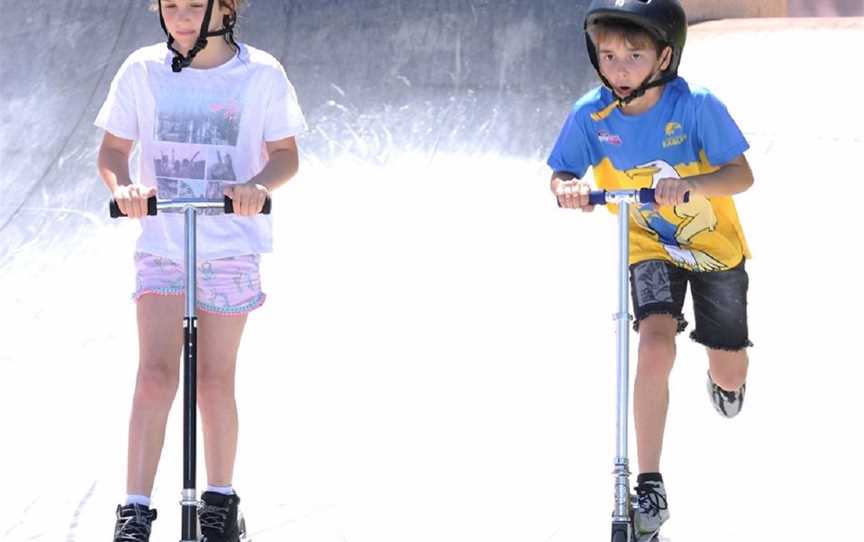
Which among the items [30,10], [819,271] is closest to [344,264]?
[819,271]

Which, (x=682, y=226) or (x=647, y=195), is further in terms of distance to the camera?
(x=682, y=226)

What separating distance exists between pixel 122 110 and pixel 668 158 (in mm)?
1669

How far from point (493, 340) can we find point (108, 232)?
2556 millimetres

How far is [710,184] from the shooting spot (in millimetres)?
4496

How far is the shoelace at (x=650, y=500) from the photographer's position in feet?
14.9

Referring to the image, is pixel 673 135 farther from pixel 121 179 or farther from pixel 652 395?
pixel 121 179

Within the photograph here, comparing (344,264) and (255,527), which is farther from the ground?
(344,264)

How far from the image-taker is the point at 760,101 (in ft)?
28.7

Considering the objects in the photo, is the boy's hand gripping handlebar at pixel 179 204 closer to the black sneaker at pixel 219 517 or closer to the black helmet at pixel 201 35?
the black helmet at pixel 201 35

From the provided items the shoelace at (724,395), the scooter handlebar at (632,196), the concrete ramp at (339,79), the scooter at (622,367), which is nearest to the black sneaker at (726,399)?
the shoelace at (724,395)

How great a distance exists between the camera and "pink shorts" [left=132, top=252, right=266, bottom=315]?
4.59m

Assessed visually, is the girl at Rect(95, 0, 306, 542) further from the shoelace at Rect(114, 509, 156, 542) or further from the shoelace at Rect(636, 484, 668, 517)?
the shoelace at Rect(636, 484, 668, 517)

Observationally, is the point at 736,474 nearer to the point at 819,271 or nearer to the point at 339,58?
the point at 819,271

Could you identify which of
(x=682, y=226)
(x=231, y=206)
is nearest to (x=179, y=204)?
(x=231, y=206)
